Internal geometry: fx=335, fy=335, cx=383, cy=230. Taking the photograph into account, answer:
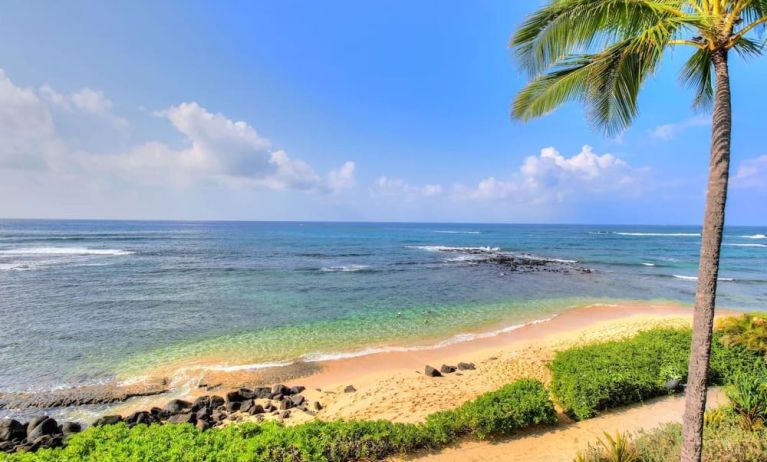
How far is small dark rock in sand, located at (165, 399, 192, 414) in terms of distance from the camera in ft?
29.1

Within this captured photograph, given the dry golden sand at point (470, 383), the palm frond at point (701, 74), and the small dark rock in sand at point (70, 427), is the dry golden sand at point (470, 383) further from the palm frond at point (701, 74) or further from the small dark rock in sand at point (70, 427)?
the palm frond at point (701, 74)

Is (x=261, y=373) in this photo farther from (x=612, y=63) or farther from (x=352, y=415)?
(x=612, y=63)

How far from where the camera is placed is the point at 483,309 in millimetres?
19219

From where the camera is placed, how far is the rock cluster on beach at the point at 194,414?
24.5 feet

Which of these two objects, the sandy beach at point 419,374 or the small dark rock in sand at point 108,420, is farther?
the sandy beach at point 419,374

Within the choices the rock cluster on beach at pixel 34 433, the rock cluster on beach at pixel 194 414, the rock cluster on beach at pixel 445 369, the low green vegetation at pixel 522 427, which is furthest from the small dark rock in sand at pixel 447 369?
the rock cluster on beach at pixel 34 433

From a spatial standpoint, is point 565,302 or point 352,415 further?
point 565,302

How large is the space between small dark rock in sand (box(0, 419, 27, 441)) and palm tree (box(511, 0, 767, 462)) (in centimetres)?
1256

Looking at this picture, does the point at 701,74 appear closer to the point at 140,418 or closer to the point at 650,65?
the point at 650,65

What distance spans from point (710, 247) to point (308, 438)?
19.7 ft

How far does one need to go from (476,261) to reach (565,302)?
19.1 meters

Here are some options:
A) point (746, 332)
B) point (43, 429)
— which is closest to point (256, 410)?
point (43, 429)

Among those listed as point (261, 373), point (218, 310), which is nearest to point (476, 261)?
point (218, 310)

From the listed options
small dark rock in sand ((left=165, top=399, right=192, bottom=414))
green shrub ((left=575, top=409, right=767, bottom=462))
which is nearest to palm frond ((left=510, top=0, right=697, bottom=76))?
green shrub ((left=575, top=409, right=767, bottom=462))
